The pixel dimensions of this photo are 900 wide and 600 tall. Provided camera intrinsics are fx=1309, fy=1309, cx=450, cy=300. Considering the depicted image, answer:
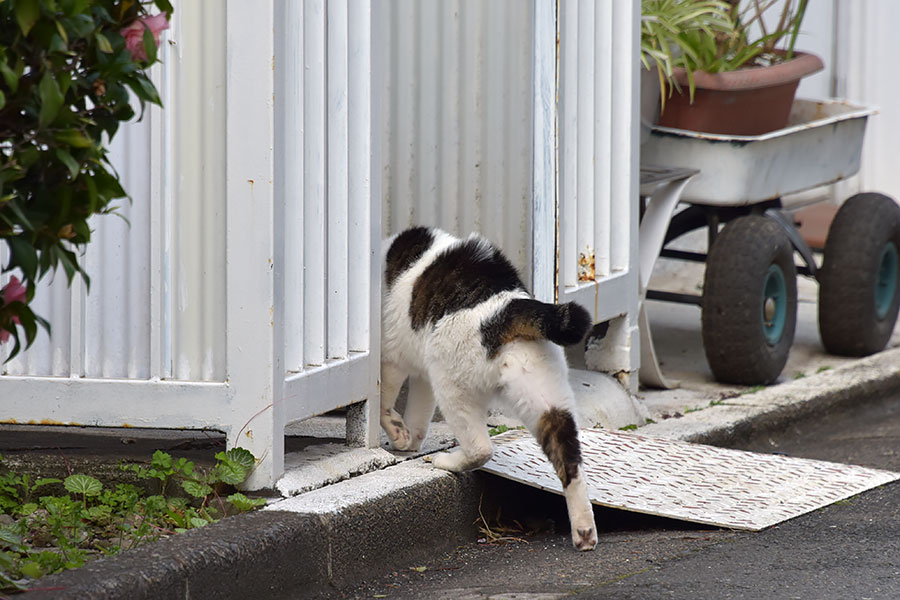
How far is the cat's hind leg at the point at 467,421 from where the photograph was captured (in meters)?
3.59

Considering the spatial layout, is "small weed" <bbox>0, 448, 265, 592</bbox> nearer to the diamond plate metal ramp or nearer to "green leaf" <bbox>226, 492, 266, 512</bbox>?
"green leaf" <bbox>226, 492, 266, 512</bbox>

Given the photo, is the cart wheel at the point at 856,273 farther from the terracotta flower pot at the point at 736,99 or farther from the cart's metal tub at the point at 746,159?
the terracotta flower pot at the point at 736,99

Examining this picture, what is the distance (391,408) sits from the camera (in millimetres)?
3969

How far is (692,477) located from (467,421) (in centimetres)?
82

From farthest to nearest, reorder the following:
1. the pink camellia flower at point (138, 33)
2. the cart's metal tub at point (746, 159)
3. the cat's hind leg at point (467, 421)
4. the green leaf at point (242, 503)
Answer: the cart's metal tub at point (746, 159) → the cat's hind leg at point (467, 421) → the green leaf at point (242, 503) → the pink camellia flower at point (138, 33)

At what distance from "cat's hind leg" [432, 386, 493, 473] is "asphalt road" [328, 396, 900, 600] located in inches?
8.6

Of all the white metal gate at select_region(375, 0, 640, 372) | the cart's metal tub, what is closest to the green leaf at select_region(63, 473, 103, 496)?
the white metal gate at select_region(375, 0, 640, 372)

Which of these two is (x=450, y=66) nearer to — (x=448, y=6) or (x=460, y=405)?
(x=448, y=6)

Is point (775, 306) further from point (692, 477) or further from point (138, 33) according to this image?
point (138, 33)

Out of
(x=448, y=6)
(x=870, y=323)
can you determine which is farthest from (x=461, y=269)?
(x=870, y=323)

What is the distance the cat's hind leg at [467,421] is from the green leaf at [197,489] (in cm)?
70

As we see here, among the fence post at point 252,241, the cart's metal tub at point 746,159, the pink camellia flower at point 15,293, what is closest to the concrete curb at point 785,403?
the cart's metal tub at point 746,159

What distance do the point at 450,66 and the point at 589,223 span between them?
2.56 ft

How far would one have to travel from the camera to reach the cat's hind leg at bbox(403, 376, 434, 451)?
391 centimetres
